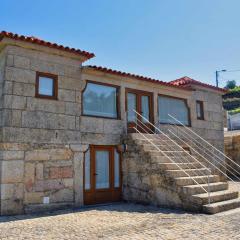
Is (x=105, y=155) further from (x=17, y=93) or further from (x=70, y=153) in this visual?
(x=17, y=93)

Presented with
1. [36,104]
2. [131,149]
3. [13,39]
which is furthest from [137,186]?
[13,39]

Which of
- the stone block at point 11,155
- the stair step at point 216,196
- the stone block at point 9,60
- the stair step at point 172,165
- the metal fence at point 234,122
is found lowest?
the stair step at point 216,196

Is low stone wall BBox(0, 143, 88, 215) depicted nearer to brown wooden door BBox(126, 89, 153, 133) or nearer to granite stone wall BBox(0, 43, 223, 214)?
granite stone wall BBox(0, 43, 223, 214)

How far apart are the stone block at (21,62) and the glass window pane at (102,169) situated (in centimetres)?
346

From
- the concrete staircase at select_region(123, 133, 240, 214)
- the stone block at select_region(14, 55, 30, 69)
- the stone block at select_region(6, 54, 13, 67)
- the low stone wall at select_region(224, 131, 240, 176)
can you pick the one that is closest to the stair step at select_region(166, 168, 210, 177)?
the concrete staircase at select_region(123, 133, 240, 214)

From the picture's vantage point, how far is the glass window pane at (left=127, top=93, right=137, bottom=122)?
11.1 m

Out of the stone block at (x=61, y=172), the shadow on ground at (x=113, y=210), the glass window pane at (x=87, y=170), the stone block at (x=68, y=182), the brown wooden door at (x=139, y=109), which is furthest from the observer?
the brown wooden door at (x=139, y=109)

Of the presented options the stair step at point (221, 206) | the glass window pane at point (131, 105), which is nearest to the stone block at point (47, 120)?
the glass window pane at point (131, 105)

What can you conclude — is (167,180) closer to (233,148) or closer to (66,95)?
(66,95)

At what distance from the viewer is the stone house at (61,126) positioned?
813 centimetres

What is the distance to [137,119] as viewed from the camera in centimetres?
1130

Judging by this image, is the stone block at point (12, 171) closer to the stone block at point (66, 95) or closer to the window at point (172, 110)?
the stone block at point (66, 95)

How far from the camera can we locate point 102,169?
991cm

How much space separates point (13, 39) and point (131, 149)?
191 inches
